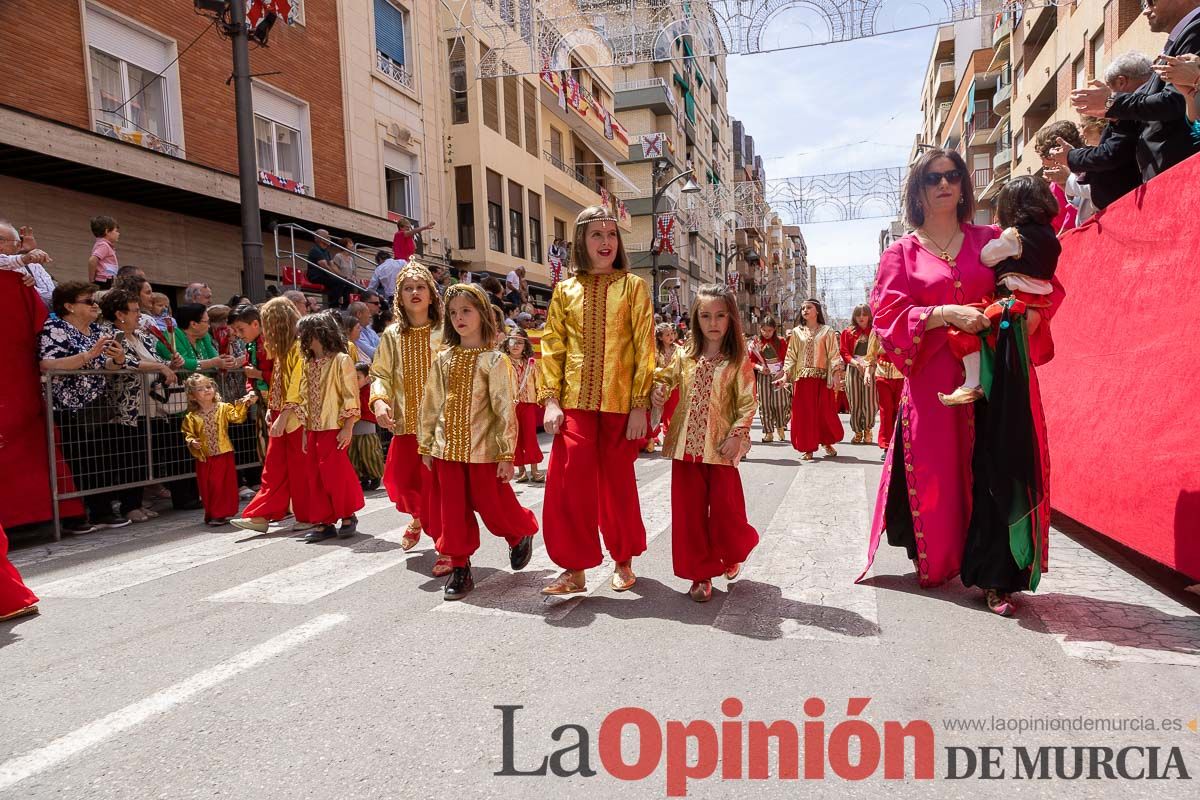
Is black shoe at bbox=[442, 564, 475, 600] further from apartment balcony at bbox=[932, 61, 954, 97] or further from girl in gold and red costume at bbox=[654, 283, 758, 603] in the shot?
apartment balcony at bbox=[932, 61, 954, 97]

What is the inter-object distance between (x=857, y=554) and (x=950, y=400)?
61.7 inches

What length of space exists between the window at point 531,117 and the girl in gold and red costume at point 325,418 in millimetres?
21774

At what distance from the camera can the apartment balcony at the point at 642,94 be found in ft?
140

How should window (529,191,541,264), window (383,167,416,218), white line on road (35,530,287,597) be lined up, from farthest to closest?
window (529,191,541,264)
window (383,167,416,218)
white line on road (35,530,287,597)

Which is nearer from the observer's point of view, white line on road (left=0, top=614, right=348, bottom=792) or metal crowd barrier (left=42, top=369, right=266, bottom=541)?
white line on road (left=0, top=614, right=348, bottom=792)

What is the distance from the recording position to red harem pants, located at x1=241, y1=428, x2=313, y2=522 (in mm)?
5891

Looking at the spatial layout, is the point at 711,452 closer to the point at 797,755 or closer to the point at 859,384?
the point at 797,755

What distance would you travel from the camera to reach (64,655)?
135 inches

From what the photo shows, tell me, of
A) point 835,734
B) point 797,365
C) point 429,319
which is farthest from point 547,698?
point 797,365

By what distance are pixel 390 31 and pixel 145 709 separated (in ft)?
64.6

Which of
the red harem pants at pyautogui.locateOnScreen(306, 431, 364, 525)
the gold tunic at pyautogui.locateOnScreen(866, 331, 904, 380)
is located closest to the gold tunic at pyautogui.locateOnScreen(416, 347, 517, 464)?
the red harem pants at pyautogui.locateOnScreen(306, 431, 364, 525)

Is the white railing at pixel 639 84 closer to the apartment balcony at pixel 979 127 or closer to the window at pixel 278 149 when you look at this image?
the apartment balcony at pixel 979 127

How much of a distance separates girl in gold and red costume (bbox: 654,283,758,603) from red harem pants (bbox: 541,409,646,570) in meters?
0.25

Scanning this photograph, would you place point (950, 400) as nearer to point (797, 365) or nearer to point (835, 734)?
point (835, 734)
